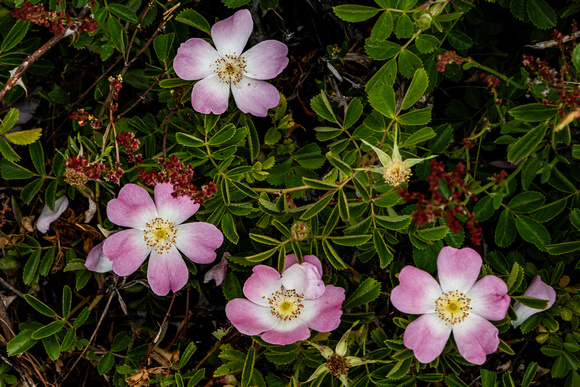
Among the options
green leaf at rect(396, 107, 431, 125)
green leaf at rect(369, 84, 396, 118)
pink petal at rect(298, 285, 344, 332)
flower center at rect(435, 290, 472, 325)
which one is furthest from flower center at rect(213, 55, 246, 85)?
flower center at rect(435, 290, 472, 325)

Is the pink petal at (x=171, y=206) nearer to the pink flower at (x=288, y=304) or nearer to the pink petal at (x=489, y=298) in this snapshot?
the pink flower at (x=288, y=304)

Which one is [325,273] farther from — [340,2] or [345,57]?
[340,2]

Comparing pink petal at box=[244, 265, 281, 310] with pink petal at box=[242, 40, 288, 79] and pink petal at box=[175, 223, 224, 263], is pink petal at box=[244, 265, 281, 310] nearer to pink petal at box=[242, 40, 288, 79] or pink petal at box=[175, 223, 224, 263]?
pink petal at box=[175, 223, 224, 263]

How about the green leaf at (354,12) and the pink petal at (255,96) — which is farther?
the pink petal at (255,96)

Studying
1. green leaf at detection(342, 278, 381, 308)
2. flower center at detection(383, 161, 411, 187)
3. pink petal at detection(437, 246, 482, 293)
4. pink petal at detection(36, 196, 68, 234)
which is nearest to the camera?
flower center at detection(383, 161, 411, 187)

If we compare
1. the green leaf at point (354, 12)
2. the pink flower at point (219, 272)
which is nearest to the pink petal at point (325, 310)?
the pink flower at point (219, 272)

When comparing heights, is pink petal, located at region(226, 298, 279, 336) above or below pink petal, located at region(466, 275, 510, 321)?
below
